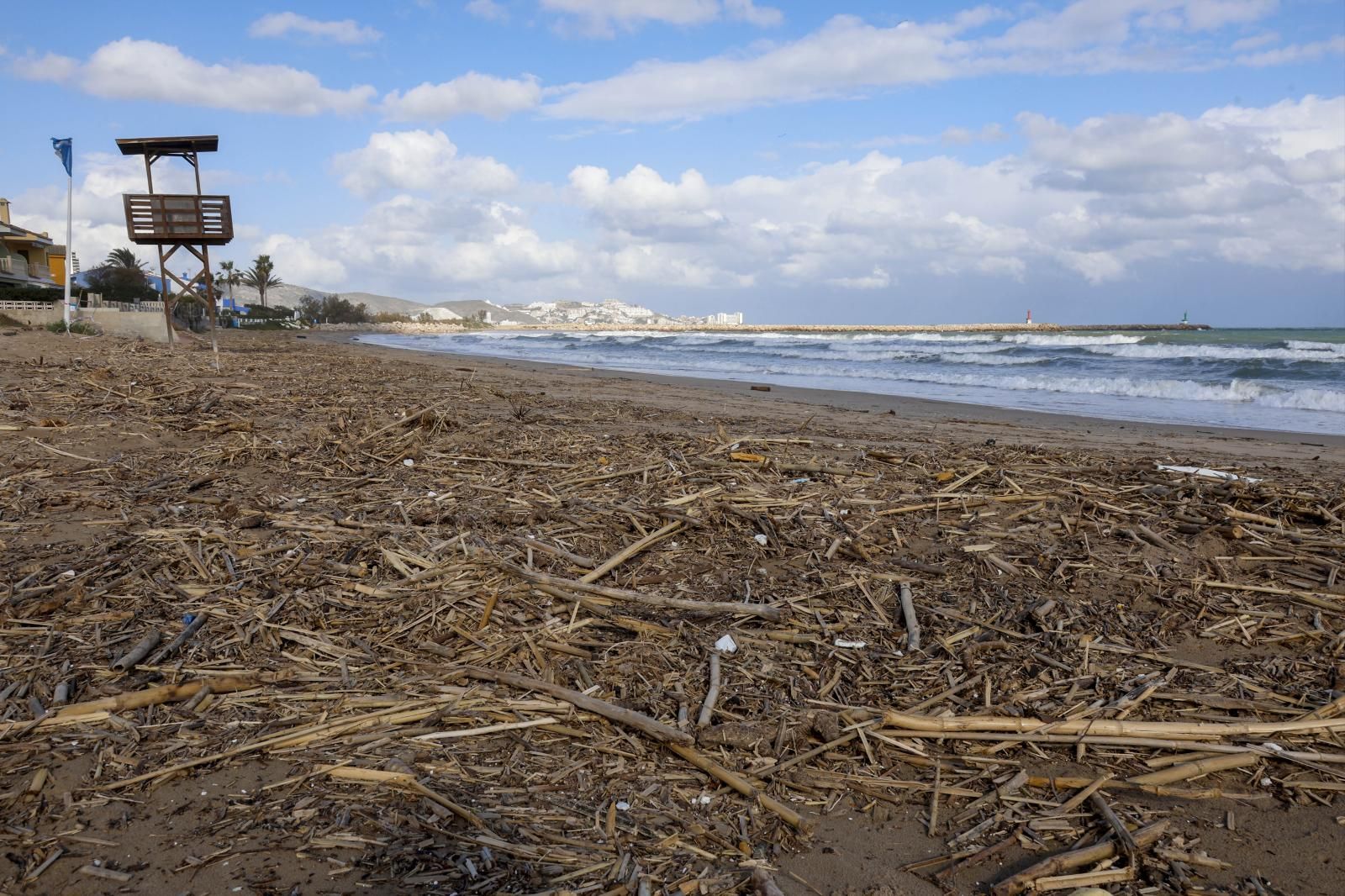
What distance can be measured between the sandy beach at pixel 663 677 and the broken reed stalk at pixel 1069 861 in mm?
10

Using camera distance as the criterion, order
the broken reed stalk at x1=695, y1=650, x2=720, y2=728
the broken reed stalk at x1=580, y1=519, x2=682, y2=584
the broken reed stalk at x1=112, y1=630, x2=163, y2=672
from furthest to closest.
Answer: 1. the broken reed stalk at x1=580, y1=519, x2=682, y2=584
2. the broken reed stalk at x1=112, y1=630, x2=163, y2=672
3. the broken reed stalk at x1=695, y1=650, x2=720, y2=728

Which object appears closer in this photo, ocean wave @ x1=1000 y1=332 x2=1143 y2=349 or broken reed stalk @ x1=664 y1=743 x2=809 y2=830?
broken reed stalk @ x1=664 y1=743 x2=809 y2=830

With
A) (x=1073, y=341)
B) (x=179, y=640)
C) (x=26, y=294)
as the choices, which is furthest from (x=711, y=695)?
(x=1073, y=341)

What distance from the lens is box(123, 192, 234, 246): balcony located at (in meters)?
18.3

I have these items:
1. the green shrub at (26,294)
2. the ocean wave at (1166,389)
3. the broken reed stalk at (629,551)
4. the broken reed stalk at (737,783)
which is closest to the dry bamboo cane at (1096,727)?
the broken reed stalk at (737,783)

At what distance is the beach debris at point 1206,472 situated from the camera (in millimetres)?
5701

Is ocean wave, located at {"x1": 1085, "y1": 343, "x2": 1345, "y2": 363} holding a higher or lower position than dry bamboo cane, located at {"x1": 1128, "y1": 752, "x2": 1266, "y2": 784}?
higher

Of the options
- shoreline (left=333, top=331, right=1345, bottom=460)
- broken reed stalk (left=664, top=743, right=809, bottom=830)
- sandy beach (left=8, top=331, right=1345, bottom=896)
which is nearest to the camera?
sandy beach (left=8, top=331, right=1345, bottom=896)

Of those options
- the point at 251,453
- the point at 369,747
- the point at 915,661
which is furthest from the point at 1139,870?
the point at 251,453

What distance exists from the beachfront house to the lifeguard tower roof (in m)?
27.8

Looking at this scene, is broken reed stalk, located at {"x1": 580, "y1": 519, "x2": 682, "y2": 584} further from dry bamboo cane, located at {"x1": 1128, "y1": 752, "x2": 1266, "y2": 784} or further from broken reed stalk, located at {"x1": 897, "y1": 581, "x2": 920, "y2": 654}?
dry bamboo cane, located at {"x1": 1128, "y1": 752, "x2": 1266, "y2": 784}

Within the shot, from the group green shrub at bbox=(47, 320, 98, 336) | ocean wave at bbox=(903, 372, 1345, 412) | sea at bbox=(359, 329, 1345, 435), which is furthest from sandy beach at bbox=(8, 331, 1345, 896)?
green shrub at bbox=(47, 320, 98, 336)

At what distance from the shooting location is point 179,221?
18.5 meters

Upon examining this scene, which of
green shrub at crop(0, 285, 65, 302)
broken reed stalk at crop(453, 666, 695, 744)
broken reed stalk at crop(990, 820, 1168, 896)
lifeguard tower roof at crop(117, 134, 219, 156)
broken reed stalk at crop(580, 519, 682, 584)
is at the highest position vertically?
lifeguard tower roof at crop(117, 134, 219, 156)
